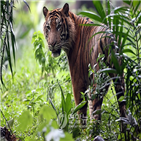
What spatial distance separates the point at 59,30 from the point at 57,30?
24 mm

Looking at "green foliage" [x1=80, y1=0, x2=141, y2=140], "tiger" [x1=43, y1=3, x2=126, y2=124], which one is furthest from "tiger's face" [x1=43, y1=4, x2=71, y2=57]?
"green foliage" [x1=80, y1=0, x2=141, y2=140]

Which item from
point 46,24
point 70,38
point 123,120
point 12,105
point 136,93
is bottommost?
point 12,105

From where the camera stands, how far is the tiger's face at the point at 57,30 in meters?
2.92

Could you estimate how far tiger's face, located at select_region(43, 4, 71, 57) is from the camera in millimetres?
2920

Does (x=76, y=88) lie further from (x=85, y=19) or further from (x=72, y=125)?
(x=85, y=19)

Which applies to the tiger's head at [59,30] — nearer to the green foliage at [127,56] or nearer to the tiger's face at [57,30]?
the tiger's face at [57,30]

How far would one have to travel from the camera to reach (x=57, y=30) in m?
2.96

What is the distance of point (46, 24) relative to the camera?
303 centimetres

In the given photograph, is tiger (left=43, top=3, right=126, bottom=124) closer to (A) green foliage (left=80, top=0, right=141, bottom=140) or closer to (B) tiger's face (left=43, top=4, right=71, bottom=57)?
(B) tiger's face (left=43, top=4, right=71, bottom=57)

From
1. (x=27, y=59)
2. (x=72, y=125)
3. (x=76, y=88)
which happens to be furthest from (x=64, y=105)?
(x=27, y=59)

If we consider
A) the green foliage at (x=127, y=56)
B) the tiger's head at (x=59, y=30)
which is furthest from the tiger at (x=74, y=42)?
the green foliage at (x=127, y=56)

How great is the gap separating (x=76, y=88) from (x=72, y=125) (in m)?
0.62

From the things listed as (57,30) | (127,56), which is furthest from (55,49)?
(127,56)

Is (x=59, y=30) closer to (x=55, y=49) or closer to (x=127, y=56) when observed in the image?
(x=55, y=49)
